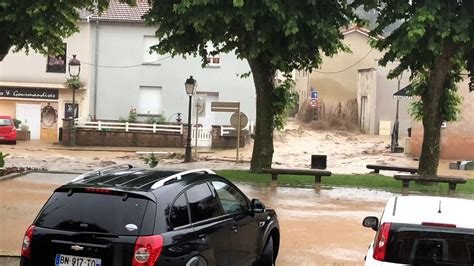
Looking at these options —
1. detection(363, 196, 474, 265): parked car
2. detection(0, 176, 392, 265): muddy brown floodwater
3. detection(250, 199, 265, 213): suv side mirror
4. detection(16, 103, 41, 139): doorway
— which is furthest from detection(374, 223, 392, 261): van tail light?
detection(16, 103, 41, 139): doorway

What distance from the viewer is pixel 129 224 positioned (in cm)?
548

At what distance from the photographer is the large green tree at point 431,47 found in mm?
16234

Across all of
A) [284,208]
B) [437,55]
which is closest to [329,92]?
[437,55]

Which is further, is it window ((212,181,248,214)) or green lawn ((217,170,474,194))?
green lawn ((217,170,474,194))

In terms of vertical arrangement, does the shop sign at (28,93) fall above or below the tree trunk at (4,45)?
below

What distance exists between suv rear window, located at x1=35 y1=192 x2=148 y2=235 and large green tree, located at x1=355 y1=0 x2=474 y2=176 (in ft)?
39.1

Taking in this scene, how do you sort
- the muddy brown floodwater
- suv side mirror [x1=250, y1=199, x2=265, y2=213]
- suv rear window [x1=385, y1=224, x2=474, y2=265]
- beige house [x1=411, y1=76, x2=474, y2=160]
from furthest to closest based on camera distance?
1. beige house [x1=411, y1=76, x2=474, y2=160]
2. the muddy brown floodwater
3. suv side mirror [x1=250, y1=199, x2=265, y2=213]
4. suv rear window [x1=385, y1=224, x2=474, y2=265]

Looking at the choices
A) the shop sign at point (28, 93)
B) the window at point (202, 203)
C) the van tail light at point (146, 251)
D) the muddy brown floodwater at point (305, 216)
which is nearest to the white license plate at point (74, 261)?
the van tail light at point (146, 251)

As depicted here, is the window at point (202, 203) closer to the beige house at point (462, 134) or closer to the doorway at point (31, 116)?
the beige house at point (462, 134)

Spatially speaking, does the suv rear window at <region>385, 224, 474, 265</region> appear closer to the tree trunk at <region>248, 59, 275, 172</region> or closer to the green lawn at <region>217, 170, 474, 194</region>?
the green lawn at <region>217, 170, 474, 194</region>

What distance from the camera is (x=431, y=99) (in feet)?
61.9

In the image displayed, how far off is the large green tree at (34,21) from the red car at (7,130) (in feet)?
74.5

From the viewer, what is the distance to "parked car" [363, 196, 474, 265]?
4961 millimetres

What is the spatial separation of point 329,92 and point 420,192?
46.6m
